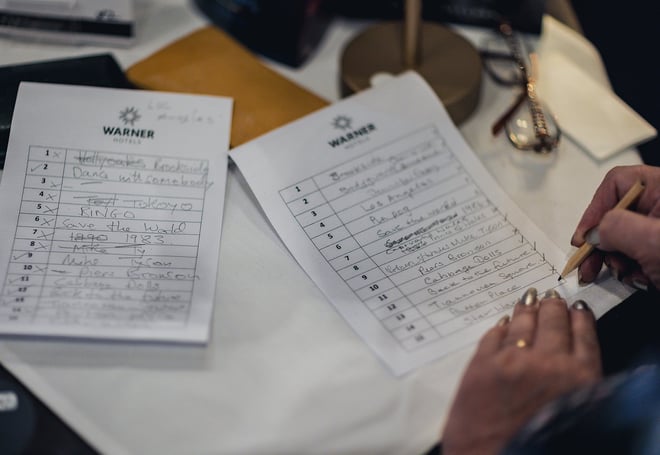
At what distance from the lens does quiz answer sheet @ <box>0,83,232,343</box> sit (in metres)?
0.68

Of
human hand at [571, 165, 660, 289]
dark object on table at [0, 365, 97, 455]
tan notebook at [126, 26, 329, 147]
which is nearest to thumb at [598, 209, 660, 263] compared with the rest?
human hand at [571, 165, 660, 289]

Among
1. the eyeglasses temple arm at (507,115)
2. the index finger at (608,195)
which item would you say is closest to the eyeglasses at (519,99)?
the eyeglasses temple arm at (507,115)

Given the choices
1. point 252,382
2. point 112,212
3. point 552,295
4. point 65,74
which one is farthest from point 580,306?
point 65,74

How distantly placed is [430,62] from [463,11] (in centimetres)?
15

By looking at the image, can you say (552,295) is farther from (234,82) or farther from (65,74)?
(65,74)

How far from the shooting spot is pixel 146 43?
0.98m

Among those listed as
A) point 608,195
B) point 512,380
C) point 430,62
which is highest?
point 430,62

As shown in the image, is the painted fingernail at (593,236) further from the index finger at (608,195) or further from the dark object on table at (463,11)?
the dark object on table at (463,11)

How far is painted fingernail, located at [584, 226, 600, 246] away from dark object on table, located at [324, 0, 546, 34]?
1.33 feet

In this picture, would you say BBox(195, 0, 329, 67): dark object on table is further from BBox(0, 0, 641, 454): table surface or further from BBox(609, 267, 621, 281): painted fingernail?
BBox(609, 267, 621, 281): painted fingernail

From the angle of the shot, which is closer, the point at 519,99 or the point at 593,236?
the point at 593,236

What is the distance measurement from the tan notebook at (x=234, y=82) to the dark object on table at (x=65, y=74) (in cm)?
3

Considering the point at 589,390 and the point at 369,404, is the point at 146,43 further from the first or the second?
the point at 589,390

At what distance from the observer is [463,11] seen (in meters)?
1.02
